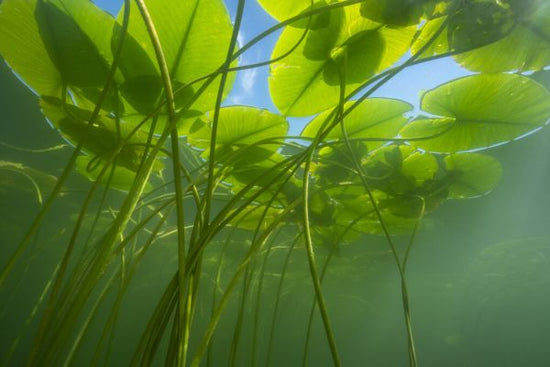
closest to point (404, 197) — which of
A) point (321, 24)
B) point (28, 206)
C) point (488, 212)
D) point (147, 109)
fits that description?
point (321, 24)

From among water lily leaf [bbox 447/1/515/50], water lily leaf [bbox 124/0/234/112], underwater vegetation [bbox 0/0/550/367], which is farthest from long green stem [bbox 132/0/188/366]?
water lily leaf [bbox 447/1/515/50]

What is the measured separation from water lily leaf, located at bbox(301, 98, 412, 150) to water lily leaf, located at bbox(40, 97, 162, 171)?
0.50 metres

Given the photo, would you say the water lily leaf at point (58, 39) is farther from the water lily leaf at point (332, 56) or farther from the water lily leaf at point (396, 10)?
the water lily leaf at point (396, 10)

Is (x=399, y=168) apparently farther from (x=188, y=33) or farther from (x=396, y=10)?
(x=188, y=33)

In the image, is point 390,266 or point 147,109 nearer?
point 147,109

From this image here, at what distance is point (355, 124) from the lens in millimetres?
970

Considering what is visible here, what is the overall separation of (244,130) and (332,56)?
31 centimetres

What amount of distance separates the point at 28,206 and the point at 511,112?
543 centimetres

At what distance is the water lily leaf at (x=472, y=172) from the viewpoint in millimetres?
1159

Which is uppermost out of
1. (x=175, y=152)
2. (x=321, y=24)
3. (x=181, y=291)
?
(x=321, y=24)

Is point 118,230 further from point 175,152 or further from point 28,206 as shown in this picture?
point 28,206

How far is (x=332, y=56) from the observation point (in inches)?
30.3

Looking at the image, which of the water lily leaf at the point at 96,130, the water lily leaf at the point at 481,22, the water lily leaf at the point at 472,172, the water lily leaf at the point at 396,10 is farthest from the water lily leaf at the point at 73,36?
the water lily leaf at the point at 472,172

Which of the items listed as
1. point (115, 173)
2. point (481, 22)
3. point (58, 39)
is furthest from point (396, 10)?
point (115, 173)
